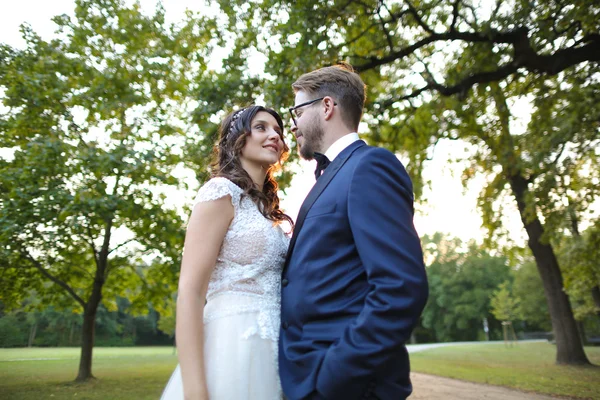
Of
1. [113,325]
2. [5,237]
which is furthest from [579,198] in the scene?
[113,325]

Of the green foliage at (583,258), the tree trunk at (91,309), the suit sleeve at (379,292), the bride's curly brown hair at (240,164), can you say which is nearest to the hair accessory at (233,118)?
the bride's curly brown hair at (240,164)

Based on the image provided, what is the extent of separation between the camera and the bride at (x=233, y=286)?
7.49 feet

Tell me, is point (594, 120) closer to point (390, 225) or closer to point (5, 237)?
point (390, 225)

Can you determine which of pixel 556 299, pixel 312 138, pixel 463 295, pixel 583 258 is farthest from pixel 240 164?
pixel 463 295

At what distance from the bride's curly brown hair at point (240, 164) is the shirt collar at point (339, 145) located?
22.2 inches

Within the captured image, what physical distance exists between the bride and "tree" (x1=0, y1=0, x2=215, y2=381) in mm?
9814

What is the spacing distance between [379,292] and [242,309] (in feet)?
3.08

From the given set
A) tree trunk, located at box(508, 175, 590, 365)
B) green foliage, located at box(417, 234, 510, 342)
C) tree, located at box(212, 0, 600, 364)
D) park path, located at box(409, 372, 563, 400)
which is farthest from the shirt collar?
green foliage, located at box(417, 234, 510, 342)

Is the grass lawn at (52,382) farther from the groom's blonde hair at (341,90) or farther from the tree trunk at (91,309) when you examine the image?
the groom's blonde hair at (341,90)

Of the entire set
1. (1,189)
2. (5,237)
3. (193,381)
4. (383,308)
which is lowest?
(193,381)

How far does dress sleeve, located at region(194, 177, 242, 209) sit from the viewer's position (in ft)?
8.22

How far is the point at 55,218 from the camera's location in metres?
13.4

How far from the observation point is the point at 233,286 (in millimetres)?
2582

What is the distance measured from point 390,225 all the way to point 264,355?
1.03 m
